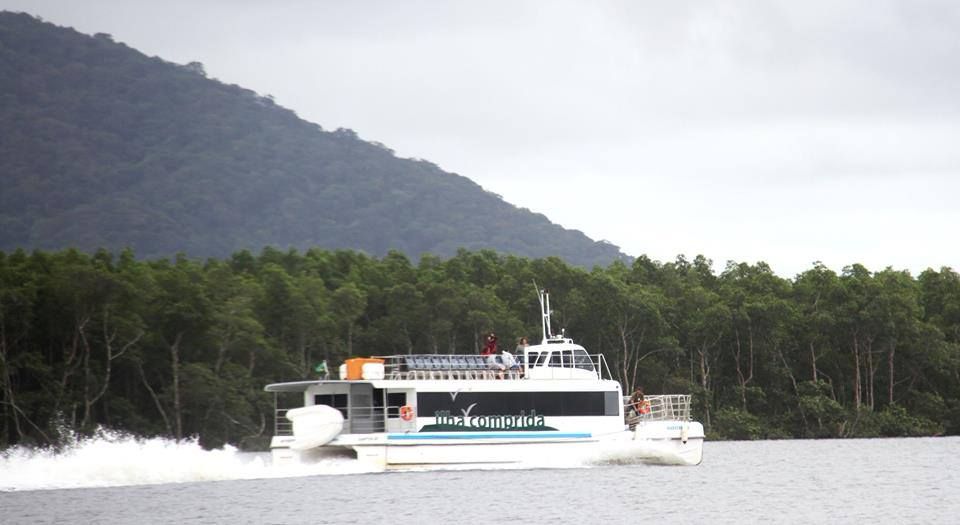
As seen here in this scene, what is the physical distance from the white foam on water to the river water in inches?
1.5

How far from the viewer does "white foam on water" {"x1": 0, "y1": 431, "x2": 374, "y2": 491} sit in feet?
121

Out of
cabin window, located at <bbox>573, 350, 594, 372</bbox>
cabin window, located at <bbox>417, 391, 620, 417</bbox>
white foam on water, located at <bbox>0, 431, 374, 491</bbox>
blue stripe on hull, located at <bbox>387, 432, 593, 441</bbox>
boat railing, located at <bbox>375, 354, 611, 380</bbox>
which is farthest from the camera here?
cabin window, located at <bbox>573, 350, 594, 372</bbox>

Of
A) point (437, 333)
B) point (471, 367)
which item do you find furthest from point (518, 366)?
point (437, 333)

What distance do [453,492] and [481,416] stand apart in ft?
16.4

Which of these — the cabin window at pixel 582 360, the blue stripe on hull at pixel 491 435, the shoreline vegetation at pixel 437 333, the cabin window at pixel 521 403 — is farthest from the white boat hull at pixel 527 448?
the shoreline vegetation at pixel 437 333

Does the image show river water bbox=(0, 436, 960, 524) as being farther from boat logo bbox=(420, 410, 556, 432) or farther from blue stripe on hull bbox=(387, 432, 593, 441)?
boat logo bbox=(420, 410, 556, 432)

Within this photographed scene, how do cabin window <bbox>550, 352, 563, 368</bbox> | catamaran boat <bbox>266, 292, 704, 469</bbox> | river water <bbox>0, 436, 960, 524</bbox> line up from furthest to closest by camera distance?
cabin window <bbox>550, 352, 563, 368</bbox>, catamaran boat <bbox>266, 292, 704, 469</bbox>, river water <bbox>0, 436, 960, 524</bbox>

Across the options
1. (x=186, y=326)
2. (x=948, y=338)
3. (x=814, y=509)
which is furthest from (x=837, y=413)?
(x=814, y=509)

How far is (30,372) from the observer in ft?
189

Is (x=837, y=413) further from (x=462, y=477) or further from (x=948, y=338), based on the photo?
(x=462, y=477)

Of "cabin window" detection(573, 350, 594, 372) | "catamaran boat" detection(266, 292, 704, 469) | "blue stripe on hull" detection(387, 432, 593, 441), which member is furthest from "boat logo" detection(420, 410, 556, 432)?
"cabin window" detection(573, 350, 594, 372)

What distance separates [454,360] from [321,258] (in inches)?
1548

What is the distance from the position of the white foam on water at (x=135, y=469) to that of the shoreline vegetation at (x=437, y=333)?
16786 millimetres

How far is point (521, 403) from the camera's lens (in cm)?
4075
